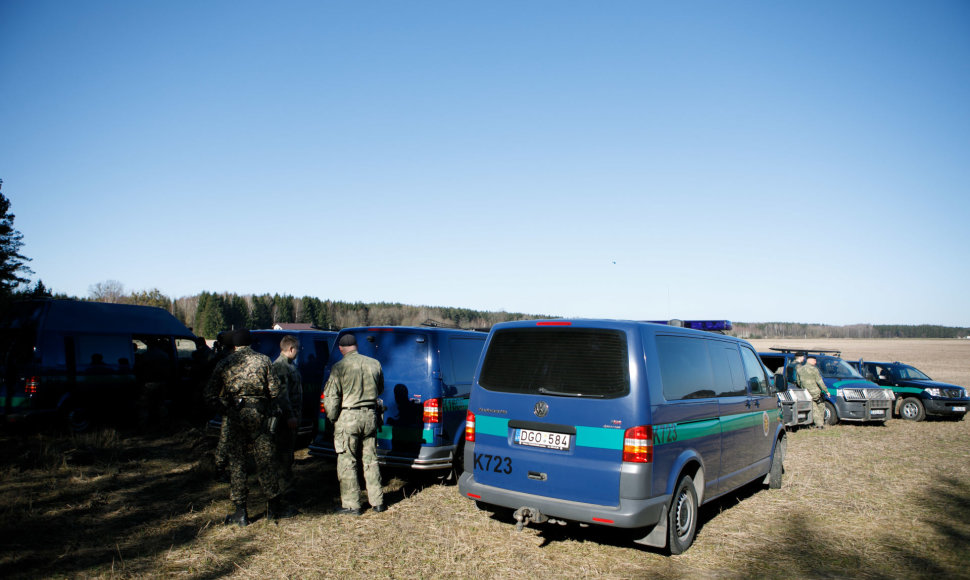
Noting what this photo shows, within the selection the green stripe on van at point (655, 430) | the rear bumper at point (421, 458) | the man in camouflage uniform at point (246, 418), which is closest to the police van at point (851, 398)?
the green stripe on van at point (655, 430)

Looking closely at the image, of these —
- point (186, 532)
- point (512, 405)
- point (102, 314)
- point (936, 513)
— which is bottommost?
point (936, 513)

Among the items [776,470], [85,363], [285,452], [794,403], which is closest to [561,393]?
[285,452]

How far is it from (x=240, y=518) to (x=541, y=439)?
3127mm

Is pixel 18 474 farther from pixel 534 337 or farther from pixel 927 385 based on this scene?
pixel 927 385

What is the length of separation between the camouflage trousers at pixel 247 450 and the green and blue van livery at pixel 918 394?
16.8 metres

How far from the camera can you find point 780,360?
46.5 feet

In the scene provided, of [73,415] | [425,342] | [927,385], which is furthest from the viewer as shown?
[927,385]

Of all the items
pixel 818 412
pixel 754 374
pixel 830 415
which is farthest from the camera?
pixel 830 415

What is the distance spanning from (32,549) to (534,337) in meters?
4.72

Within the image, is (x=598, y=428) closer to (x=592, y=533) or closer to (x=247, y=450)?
(x=592, y=533)

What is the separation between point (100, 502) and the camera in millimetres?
6562

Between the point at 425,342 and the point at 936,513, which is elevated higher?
the point at 425,342

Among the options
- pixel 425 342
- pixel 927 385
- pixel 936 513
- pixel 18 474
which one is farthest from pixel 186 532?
pixel 927 385

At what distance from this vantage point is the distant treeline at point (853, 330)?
119688 millimetres
